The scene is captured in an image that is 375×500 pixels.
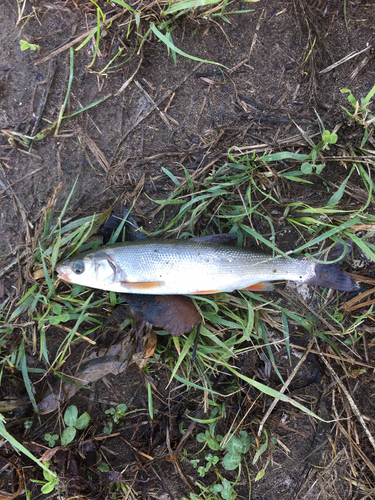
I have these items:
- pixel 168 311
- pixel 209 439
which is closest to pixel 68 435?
pixel 209 439

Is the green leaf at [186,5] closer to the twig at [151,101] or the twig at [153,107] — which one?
the twig at [153,107]

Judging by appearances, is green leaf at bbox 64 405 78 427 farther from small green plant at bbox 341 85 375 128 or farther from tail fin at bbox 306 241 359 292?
small green plant at bbox 341 85 375 128

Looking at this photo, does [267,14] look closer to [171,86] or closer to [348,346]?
[171,86]

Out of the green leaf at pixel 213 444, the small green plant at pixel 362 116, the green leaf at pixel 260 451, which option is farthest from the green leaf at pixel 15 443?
the small green plant at pixel 362 116

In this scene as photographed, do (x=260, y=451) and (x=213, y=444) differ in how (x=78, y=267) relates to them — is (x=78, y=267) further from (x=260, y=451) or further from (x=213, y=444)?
(x=260, y=451)

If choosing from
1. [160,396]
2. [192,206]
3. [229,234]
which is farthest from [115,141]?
[160,396]
